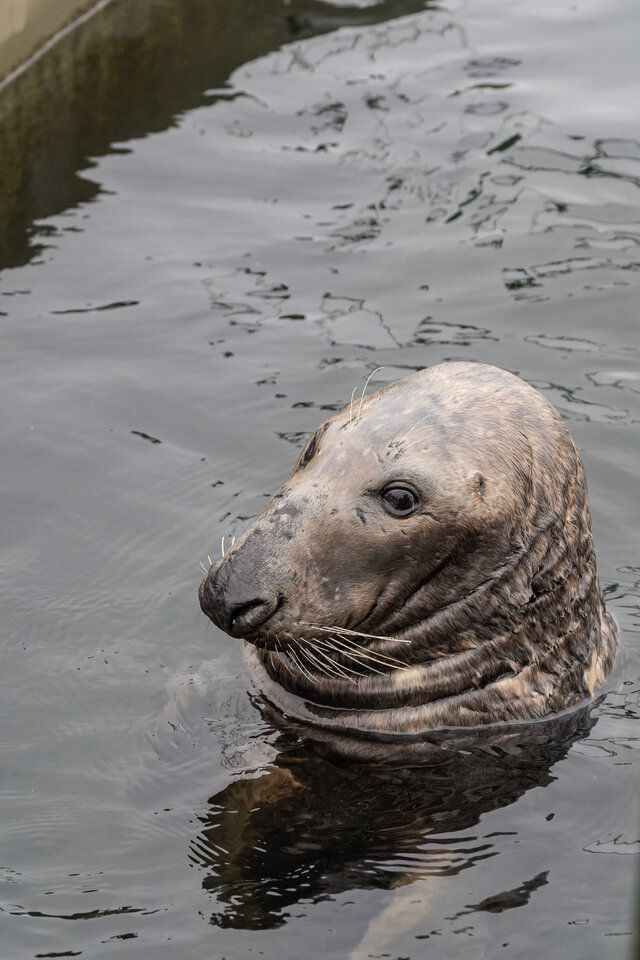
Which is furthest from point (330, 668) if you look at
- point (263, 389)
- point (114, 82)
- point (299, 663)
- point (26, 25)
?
point (26, 25)

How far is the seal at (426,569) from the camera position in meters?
5.46

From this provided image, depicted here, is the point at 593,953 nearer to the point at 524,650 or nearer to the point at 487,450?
the point at 524,650

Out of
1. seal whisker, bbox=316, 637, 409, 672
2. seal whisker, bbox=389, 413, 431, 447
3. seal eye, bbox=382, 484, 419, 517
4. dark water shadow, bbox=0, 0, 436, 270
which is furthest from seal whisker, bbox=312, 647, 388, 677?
dark water shadow, bbox=0, 0, 436, 270

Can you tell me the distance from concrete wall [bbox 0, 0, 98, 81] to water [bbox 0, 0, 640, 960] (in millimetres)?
246

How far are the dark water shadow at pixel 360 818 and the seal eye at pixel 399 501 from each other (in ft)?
3.47

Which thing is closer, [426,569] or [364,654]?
[364,654]

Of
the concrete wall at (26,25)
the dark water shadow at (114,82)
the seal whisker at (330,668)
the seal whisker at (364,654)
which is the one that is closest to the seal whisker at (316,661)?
the seal whisker at (330,668)

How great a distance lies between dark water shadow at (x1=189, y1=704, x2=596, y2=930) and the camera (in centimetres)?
530

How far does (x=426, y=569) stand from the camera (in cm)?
561

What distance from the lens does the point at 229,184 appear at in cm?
1097

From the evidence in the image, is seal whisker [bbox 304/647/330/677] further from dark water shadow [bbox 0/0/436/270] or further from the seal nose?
dark water shadow [bbox 0/0/436/270]

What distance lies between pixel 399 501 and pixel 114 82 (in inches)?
309

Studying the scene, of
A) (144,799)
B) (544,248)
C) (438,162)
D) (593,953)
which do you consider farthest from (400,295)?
(593,953)

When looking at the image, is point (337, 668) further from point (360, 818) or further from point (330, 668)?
point (360, 818)
